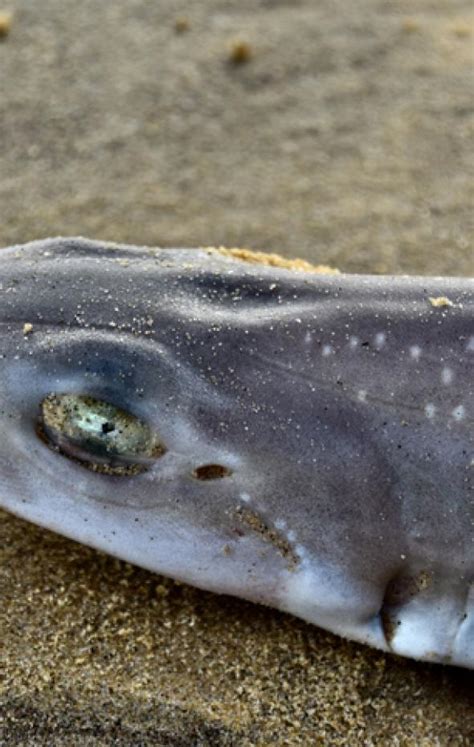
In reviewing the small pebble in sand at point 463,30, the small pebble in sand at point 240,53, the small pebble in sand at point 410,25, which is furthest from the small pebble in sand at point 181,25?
the small pebble in sand at point 463,30

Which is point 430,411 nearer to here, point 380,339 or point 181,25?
point 380,339

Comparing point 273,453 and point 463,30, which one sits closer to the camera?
point 273,453

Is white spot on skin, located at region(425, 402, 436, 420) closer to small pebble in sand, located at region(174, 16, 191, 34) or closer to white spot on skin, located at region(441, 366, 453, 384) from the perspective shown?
white spot on skin, located at region(441, 366, 453, 384)

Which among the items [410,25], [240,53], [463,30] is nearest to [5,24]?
[240,53]

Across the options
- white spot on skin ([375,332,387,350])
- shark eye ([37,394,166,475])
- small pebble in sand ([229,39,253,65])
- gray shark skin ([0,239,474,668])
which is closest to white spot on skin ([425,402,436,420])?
gray shark skin ([0,239,474,668])

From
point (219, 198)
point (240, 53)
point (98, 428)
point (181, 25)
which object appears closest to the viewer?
point (98, 428)

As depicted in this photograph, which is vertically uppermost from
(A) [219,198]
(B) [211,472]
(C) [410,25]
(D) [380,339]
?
(D) [380,339]
